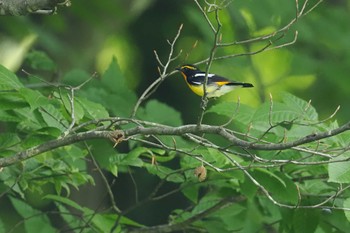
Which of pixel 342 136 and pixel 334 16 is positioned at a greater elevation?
pixel 342 136

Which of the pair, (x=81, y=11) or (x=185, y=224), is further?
(x=81, y=11)

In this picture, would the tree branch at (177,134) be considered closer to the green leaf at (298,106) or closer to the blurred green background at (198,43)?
the green leaf at (298,106)

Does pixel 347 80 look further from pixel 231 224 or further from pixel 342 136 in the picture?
pixel 342 136

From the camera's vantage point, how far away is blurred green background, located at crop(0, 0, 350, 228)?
9836 millimetres

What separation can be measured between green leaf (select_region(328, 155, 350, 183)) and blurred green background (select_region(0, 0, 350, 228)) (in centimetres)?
328

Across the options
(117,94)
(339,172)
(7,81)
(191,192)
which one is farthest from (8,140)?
(339,172)

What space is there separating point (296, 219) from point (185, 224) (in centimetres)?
81

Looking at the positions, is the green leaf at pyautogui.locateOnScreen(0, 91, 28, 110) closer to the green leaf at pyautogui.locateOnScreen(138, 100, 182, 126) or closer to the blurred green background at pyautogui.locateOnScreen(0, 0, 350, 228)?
the green leaf at pyautogui.locateOnScreen(138, 100, 182, 126)

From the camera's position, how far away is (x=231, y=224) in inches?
285

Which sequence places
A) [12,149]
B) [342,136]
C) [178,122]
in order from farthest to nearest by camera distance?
1. [178,122]
2. [12,149]
3. [342,136]

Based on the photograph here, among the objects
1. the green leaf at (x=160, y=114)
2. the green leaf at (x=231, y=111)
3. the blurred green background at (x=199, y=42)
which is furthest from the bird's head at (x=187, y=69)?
the blurred green background at (x=199, y=42)

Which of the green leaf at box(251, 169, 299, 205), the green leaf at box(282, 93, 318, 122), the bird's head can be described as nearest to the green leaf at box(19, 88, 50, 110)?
the bird's head

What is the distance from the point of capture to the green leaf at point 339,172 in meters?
5.07

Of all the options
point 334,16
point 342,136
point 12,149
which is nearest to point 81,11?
point 334,16
